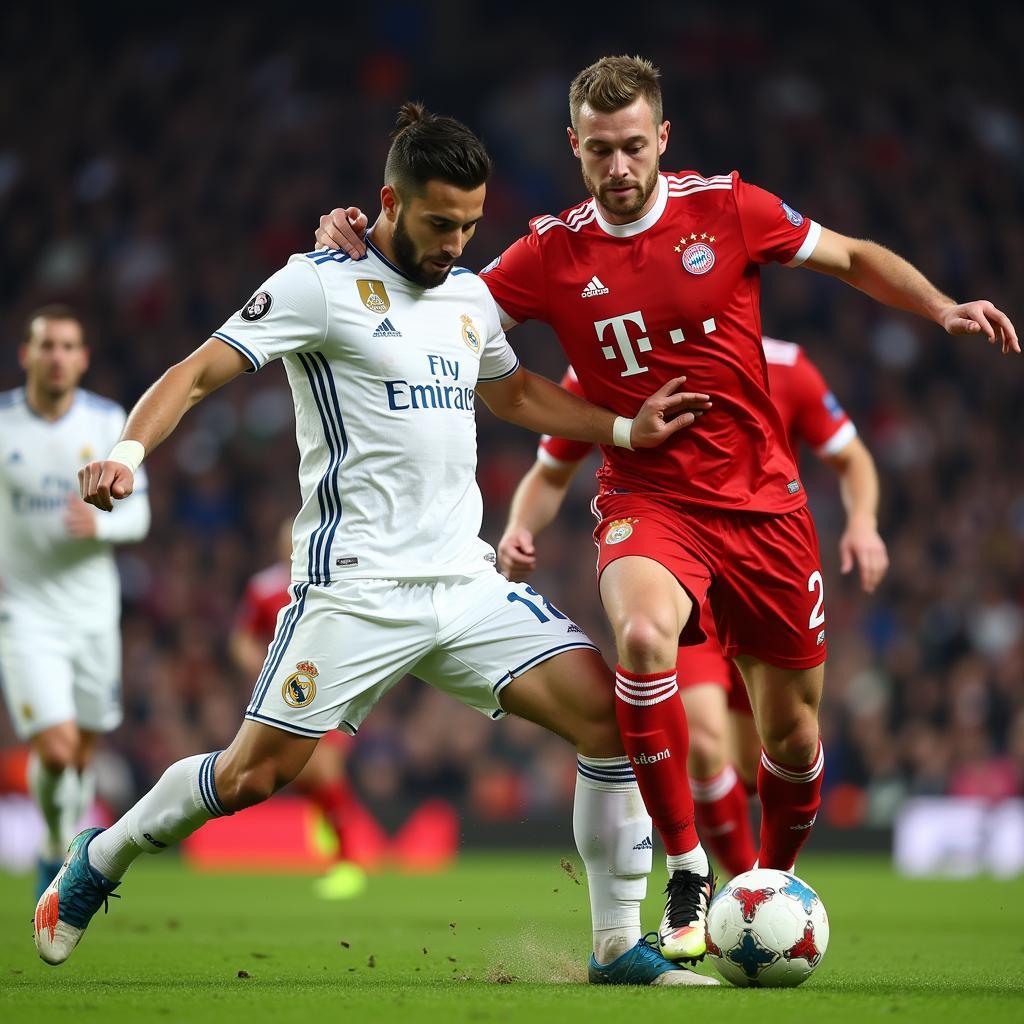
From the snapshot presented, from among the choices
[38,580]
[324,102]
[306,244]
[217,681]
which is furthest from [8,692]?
[324,102]

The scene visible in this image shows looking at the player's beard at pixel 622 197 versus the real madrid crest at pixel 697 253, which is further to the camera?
the real madrid crest at pixel 697 253

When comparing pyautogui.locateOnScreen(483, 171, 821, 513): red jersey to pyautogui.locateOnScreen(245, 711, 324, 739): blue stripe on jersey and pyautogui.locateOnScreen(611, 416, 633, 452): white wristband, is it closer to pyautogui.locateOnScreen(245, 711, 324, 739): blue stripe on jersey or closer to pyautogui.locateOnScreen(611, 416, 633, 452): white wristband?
pyautogui.locateOnScreen(611, 416, 633, 452): white wristband

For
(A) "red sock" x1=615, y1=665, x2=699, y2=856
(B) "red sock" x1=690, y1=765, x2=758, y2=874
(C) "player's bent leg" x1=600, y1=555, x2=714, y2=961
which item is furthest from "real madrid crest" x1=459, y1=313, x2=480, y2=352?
(B) "red sock" x1=690, y1=765, x2=758, y2=874

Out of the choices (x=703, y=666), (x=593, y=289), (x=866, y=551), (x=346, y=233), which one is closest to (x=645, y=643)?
(x=593, y=289)

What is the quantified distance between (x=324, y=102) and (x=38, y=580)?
44.2 ft

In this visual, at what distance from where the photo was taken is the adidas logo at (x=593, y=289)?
558cm

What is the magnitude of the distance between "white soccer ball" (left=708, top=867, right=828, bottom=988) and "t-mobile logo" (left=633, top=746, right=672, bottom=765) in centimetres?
43

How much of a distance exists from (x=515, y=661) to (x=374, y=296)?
4.06 feet

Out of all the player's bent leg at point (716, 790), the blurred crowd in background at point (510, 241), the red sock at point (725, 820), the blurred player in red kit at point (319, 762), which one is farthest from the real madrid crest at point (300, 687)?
the blurred crowd in background at point (510, 241)

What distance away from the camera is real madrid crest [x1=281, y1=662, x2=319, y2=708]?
196 inches

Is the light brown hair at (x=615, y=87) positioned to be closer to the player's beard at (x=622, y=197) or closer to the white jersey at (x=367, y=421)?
the player's beard at (x=622, y=197)

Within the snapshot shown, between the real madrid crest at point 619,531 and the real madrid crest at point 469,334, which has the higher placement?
the real madrid crest at point 469,334

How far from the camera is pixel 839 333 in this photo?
18203 millimetres

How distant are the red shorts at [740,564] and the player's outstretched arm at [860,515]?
172 cm
